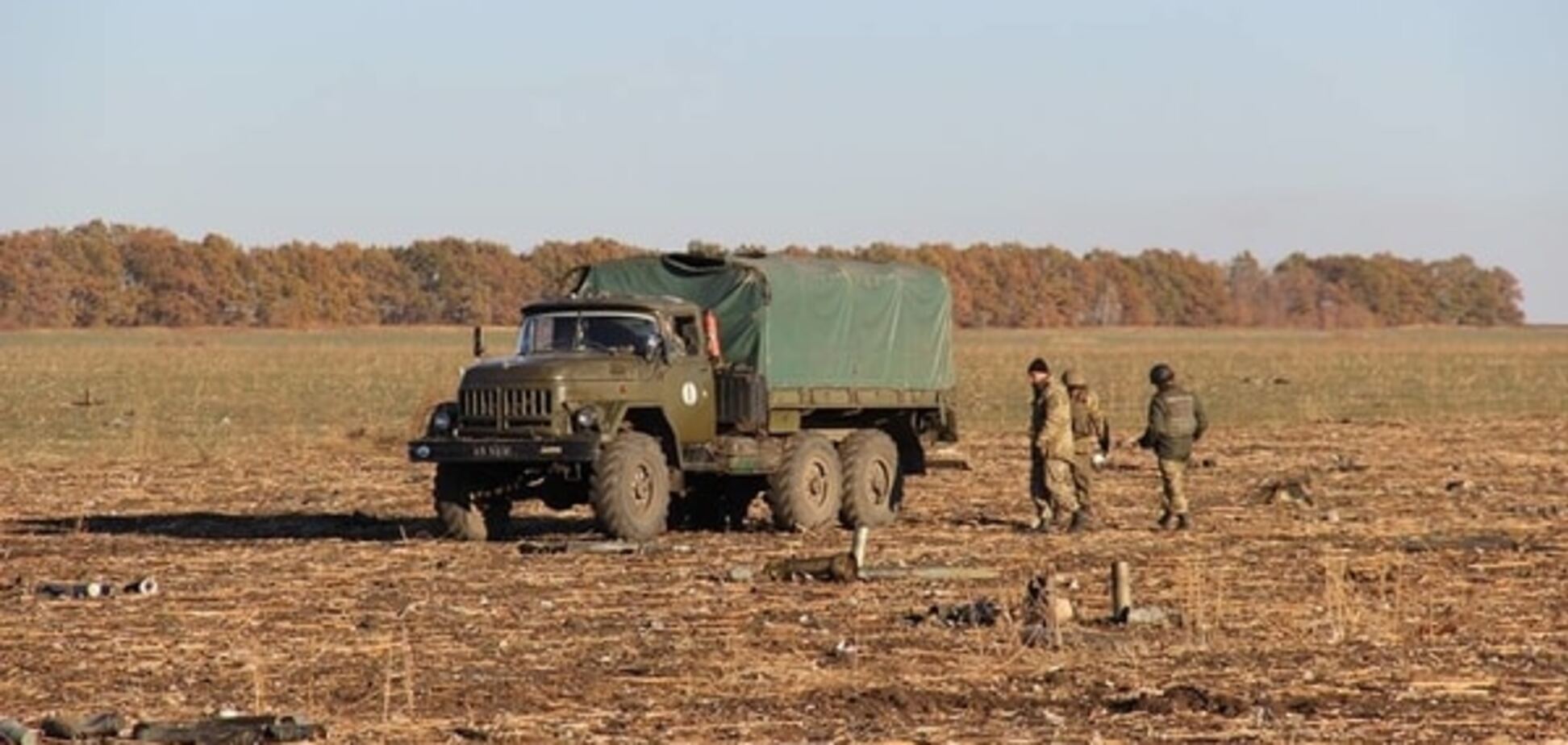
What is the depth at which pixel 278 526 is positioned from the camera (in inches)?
1128

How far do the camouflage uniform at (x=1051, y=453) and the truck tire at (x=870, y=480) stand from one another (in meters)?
1.61

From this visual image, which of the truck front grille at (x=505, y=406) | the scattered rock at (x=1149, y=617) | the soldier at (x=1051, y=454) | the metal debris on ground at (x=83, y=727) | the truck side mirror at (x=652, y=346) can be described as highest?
the truck side mirror at (x=652, y=346)

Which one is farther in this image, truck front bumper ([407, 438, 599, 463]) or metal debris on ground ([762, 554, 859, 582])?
truck front bumper ([407, 438, 599, 463])

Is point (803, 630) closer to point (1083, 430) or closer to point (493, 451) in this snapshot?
point (493, 451)

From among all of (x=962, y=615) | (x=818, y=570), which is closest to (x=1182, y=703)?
(x=962, y=615)

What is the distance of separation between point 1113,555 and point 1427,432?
23849mm

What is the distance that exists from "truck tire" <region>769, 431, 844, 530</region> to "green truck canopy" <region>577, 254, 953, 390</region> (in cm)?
57

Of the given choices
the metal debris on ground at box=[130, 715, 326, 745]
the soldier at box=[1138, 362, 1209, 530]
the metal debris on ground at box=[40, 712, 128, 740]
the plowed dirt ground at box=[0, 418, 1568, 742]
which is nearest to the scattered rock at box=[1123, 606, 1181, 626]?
the plowed dirt ground at box=[0, 418, 1568, 742]

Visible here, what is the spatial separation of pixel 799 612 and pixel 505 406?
21.6 feet

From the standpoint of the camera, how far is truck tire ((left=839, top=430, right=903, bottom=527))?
27.9 meters

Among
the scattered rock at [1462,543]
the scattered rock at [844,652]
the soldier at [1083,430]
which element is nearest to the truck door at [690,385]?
the soldier at [1083,430]

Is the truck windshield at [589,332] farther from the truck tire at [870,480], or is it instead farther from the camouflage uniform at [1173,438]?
the camouflage uniform at [1173,438]

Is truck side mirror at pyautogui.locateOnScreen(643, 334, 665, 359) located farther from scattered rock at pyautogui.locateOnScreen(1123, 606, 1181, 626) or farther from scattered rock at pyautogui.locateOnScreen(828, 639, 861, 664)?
scattered rock at pyautogui.locateOnScreen(828, 639, 861, 664)

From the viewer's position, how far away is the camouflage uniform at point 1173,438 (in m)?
26.7
